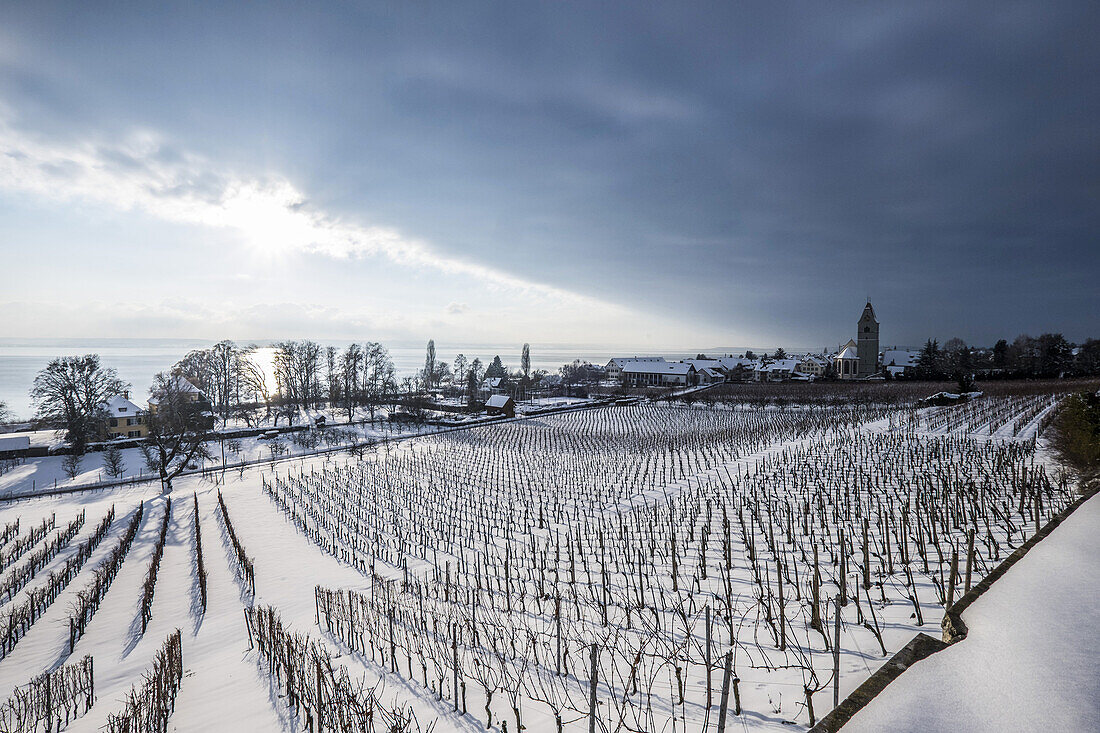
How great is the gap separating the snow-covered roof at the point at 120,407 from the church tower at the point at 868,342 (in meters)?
116

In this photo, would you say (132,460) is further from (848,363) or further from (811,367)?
(811,367)

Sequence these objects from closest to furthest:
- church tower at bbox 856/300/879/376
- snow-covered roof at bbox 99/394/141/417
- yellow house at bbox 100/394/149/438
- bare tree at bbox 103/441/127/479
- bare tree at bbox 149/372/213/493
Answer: bare tree at bbox 149/372/213/493, bare tree at bbox 103/441/127/479, yellow house at bbox 100/394/149/438, snow-covered roof at bbox 99/394/141/417, church tower at bbox 856/300/879/376

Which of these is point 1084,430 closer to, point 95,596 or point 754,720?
point 754,720

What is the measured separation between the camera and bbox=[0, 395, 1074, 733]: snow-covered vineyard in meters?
5.45

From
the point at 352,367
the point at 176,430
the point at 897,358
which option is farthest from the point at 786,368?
the point at 176,430

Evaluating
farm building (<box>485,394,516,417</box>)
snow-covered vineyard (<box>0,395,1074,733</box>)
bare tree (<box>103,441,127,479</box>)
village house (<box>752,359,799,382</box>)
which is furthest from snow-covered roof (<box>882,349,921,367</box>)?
bare tree (<box>103,441,127,479</box>)

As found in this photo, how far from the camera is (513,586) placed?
10.0 m

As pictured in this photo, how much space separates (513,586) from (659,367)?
95.5 metres

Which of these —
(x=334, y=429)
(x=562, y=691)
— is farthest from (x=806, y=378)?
(x=562, y=691)

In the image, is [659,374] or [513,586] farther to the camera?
[659,374]

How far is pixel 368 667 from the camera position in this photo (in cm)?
691

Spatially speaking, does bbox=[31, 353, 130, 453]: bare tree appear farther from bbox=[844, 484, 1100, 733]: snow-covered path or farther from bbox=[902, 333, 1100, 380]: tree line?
bbox=[902, 333, 1100, 380]: tree line

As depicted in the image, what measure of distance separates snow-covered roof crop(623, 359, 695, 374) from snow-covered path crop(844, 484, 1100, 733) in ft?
318

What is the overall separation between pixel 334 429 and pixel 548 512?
124ft
